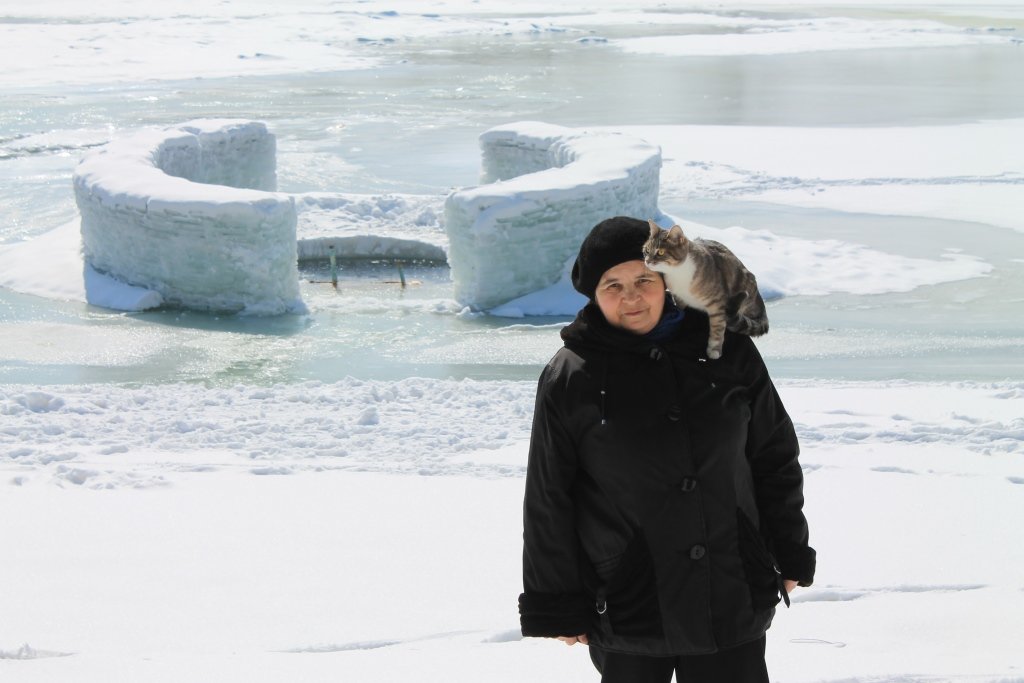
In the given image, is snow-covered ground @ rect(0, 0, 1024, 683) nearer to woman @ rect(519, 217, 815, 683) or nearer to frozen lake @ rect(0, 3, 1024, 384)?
frozen lake @ rect(0, 3, 1024, 384)

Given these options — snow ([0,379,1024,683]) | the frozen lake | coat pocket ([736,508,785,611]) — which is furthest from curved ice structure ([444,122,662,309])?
coat pocket ([736,508,785,611])

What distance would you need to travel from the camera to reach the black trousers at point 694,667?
2.42 m

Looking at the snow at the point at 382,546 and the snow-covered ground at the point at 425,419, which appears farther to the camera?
the snow-covered ground at the point at 425,419

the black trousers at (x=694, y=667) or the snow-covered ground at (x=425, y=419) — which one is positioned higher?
the black trousers at (x=694, y=667)

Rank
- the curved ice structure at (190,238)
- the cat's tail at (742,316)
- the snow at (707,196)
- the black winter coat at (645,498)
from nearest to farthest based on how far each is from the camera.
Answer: the black winter coat at (645,498), the cat's tail at (742,316), the curved ice structure at (190,238), the snow at (707,196)

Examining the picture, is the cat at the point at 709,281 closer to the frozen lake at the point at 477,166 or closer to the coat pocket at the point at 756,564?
the coat pocket at the point at 756,564

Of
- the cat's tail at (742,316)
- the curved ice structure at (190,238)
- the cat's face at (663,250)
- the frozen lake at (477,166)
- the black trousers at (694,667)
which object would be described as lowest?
the frozen lake at (477,166)

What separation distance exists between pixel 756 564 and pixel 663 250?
65 centimetres

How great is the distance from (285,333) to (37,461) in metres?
4.82

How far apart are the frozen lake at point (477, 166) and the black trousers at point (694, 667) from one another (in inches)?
274

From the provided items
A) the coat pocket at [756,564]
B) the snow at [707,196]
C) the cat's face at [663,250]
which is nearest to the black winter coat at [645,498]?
the coat pocket at [756,564]

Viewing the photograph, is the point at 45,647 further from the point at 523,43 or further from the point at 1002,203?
the point at 523,43

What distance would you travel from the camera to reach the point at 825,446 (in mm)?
6156

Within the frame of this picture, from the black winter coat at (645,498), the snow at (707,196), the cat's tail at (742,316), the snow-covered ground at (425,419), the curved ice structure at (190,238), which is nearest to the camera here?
the black winter coat at (645,498)
